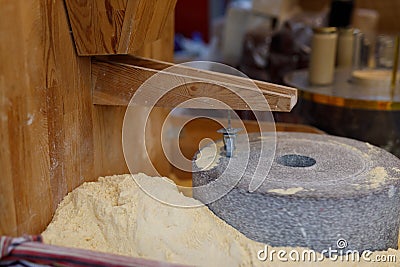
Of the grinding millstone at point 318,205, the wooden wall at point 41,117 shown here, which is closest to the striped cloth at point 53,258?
the wooden wall at point 41,117

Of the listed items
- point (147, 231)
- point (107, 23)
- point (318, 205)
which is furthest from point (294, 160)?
point (107, 23)

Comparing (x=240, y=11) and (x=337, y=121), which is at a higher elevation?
(x=240, y=11)

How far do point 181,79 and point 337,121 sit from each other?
1.00 m

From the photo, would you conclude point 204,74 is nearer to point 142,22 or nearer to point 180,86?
point 180,86

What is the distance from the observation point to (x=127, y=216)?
40.0 inches

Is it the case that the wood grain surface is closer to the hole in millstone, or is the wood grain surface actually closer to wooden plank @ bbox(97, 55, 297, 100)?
wooden plank @ bbox(97, 55, 297, 100)

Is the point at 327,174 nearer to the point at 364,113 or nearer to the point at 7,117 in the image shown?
the point at 7,117

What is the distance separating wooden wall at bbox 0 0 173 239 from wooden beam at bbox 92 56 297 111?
0.14ft

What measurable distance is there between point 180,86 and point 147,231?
1.01ft

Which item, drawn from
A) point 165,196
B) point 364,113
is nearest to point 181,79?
point 165,196

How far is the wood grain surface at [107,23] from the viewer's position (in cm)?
102

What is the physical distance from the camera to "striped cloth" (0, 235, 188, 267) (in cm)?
81

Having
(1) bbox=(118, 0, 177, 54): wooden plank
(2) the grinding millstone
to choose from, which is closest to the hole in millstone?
(2) the grinding millstone

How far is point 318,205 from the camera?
96 centimetres
